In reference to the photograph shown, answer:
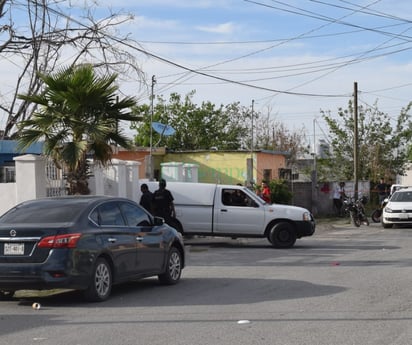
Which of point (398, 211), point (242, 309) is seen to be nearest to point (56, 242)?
point (242, 309)

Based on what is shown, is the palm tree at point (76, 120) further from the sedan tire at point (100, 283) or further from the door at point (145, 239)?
the sedan tire at point (100, 283)

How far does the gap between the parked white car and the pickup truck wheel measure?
8923mm

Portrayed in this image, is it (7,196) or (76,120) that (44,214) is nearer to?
(76,120)

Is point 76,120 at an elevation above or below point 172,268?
above

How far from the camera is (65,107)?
17.8 m

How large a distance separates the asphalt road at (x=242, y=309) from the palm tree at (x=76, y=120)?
12.5ft

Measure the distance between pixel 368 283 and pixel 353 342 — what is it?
4.98 meters

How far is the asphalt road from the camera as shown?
27.9ft

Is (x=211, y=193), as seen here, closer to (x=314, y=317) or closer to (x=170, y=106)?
(x=314, y=317)

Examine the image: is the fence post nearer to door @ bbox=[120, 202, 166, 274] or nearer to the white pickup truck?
the white pickup truck

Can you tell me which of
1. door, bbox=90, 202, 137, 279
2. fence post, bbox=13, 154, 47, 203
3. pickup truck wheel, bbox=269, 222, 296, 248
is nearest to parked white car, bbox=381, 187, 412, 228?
pickup truck wheel, bbox=269, 222, 296, 248

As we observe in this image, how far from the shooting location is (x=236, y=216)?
21422 mm

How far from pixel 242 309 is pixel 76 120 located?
883 centimetres

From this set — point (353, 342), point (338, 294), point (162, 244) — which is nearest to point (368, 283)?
point (338, 294)
